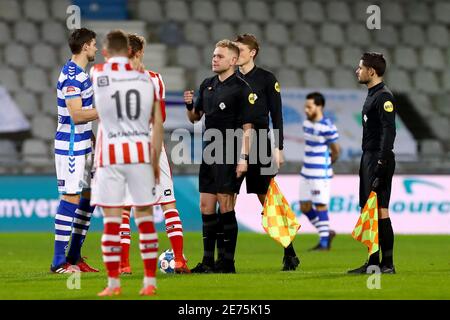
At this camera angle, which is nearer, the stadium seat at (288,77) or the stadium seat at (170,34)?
the stadium seat at (288,77)

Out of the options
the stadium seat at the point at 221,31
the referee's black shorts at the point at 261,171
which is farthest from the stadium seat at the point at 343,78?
the referee's black shorts at the point at 261,171

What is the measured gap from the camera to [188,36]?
23.0 metres

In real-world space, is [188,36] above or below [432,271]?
above

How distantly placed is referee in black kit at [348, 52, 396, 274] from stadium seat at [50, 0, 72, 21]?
12.8m

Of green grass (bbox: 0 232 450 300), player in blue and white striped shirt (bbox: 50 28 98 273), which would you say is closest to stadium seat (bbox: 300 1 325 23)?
green grass (bbox: 0 232 450 300)

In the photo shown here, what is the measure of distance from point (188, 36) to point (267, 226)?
A: 12670 mm

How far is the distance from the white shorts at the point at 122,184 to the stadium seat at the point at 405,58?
16394mm

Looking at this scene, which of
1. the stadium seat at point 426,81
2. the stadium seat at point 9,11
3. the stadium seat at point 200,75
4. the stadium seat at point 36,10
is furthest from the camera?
the stadium seat at point 426,81

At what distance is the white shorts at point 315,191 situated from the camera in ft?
50.8

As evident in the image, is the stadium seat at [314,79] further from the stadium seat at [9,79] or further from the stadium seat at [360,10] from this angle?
the stadium seat at [9,79]

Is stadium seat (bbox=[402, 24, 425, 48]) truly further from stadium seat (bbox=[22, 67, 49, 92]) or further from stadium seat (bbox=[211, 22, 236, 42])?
stadium seat (bbox=[22, 67, 49, 92])
